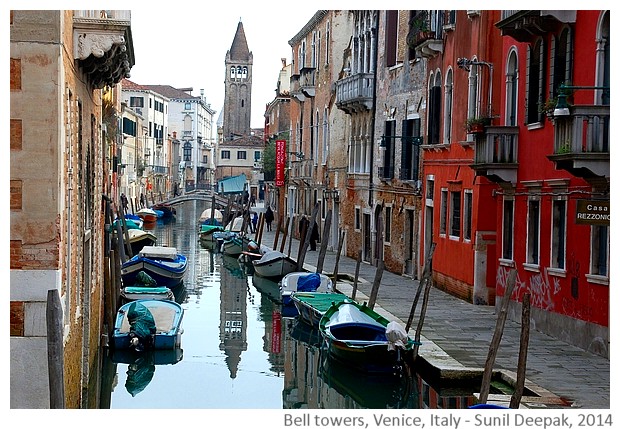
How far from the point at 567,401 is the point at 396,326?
10.7ft

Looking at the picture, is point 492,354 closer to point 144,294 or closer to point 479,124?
point 479,124

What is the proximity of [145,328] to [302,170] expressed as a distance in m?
21.6

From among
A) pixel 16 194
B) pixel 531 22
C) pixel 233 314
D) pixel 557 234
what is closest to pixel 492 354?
pixel 557 234

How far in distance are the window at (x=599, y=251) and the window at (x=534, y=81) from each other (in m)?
2.47

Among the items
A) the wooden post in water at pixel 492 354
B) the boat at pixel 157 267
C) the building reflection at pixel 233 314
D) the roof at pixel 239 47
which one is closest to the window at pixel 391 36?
the building reflection at pixel 233 314

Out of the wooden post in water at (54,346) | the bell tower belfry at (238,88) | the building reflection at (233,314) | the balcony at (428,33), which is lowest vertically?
the building reflection at (233,314)

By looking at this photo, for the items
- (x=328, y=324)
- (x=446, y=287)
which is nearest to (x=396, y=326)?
(x=328, y=324)

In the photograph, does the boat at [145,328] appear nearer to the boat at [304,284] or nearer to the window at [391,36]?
the boat at [304,284]

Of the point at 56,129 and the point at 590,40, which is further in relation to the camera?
the point at 590,40

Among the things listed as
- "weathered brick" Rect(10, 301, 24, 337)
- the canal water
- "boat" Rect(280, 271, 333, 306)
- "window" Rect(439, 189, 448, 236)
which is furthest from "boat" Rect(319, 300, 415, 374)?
"weathered brick" Rect(10, 301, 24, 337)

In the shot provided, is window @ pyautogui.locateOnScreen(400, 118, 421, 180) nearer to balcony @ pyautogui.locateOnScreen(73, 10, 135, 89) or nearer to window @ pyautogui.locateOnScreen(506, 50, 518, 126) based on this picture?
window @ pyautogui.locateOnScreen(506, 50, 518, 126)

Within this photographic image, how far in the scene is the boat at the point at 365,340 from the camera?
12641 mm

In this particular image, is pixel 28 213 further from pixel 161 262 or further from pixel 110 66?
pixel 161 262
